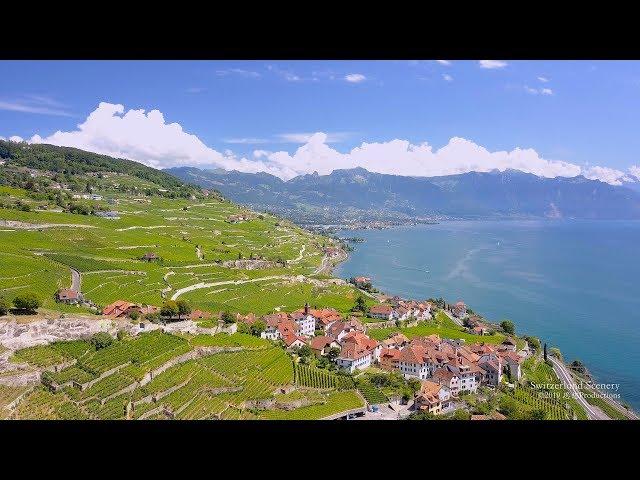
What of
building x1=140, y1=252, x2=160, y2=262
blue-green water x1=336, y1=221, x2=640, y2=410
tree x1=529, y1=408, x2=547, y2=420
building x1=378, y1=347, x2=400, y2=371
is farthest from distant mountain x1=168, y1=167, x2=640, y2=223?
tree x1=529, y1=408, x2=547, y2=420

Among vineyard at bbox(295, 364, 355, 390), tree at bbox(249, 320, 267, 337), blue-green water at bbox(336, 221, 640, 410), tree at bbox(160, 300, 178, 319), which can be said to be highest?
tree at bbox(160, 300, 178, 319)

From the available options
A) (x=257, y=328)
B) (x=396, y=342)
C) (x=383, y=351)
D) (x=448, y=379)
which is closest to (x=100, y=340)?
(x=257, y=328)

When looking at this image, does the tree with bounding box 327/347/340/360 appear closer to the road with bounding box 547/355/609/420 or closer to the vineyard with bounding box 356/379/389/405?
the vineyard with bounding box 356/379/389/405

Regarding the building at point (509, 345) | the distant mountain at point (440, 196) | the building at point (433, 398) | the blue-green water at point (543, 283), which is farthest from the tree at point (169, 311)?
the distant mountain at point (440, 196)

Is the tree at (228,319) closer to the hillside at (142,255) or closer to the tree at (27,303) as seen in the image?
the hillside at (142,255)

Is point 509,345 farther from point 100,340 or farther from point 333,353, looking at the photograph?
point 100,340

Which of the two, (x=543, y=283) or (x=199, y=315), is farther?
(x=543, y=283)
